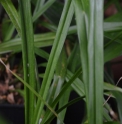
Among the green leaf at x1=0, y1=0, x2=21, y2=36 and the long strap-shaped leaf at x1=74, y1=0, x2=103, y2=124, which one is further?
the green leaf at x1=0, y1=0, x2=21, y2=36

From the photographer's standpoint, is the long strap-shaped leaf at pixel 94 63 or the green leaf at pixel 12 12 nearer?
the long strap-shaped leaf at pixel 94 63

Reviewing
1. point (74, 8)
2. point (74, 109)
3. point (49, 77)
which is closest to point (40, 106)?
point (49, 77)

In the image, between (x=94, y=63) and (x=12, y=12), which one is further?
(x=12, y=12)

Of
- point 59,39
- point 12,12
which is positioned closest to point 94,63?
point 59,39

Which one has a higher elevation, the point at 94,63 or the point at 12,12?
the point at 12,12

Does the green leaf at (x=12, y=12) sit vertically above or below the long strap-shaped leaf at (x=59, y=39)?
above

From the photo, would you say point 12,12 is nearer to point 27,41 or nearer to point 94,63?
point 27,41

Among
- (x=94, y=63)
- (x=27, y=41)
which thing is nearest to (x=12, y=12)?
(x=27, y=41)

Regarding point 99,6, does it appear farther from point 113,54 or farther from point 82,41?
point 113,54

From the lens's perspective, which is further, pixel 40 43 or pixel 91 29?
pixel 40 43

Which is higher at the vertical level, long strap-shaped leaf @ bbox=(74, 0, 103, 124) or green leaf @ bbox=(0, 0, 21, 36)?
green leaf @ bbox=(0, 0, 21, 36)

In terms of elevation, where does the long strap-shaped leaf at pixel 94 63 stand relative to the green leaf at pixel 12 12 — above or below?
below
